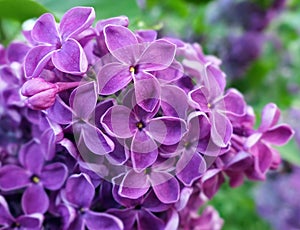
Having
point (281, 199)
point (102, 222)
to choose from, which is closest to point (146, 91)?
point (102, 222)

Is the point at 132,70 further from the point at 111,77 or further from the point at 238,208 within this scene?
the point at 238,208

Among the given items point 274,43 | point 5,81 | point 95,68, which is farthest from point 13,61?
point 274,43

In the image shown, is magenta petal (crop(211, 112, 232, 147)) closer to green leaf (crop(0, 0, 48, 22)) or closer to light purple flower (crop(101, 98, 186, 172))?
light purple flower (crop(101, 98, 186, 172))

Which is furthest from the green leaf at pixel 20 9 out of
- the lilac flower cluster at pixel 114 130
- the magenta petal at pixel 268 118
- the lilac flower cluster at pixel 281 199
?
the lilac flower cluster at pixel 281 199

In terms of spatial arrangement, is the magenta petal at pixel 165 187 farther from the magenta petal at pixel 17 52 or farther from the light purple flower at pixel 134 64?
the magenta petal at pixel 17 52

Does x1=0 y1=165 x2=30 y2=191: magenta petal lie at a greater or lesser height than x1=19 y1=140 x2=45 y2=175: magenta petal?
lesser

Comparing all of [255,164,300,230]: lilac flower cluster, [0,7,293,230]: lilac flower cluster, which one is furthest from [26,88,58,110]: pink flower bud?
[255,164,300,230]: lilac flower cluster

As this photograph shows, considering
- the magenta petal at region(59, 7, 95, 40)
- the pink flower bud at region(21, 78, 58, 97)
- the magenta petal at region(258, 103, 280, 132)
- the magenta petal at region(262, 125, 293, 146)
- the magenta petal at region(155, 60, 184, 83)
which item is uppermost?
the magenta petal at region(59, 7, 95, 40)

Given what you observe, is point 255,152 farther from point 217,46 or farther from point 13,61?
point 217,46
